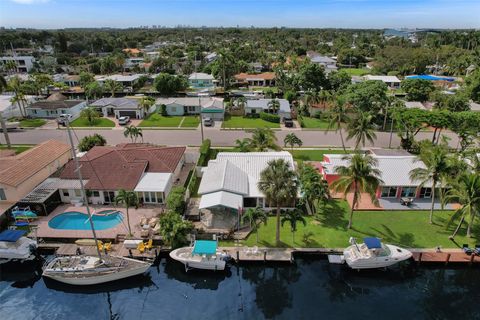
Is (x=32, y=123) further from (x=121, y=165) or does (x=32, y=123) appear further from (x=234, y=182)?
(x=234, y=182)

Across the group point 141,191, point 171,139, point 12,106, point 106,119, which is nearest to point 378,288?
point 141,191

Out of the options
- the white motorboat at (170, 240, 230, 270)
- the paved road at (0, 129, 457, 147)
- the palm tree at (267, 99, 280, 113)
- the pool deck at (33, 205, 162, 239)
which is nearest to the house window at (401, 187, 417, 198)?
the paved road at (0, 129, 457, 147)

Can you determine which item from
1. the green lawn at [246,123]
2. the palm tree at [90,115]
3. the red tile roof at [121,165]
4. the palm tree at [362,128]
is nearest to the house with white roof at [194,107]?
the green lawn at [246,123]

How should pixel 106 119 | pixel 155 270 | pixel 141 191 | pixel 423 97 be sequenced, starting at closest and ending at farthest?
pixel 155 270, pixel 141 191, pixel 106 119, pixel 423 97

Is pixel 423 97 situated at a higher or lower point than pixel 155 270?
higher

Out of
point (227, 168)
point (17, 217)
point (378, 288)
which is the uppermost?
point (227, 168)

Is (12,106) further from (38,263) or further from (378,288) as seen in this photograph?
(378,288)

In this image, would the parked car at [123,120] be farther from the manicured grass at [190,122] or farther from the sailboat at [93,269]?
the sailboat at [93,269]
